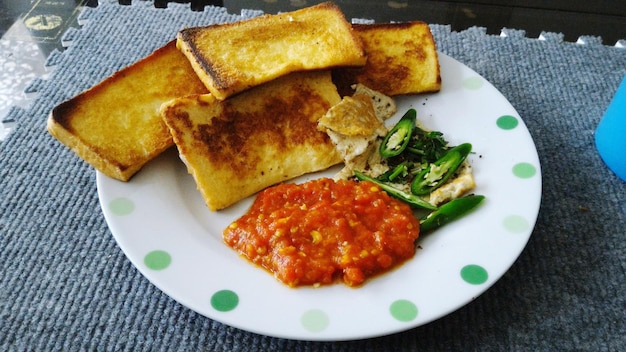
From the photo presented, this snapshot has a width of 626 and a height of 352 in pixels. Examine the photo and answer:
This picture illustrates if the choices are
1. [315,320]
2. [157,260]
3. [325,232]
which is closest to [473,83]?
[325,232]

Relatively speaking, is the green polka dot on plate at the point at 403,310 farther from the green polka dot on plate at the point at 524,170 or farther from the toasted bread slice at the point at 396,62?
the toasted bread slice at the point at 396,62

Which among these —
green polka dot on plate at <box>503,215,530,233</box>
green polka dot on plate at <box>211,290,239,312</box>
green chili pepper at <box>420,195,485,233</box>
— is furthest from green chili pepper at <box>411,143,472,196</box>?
green polka dot on plate at <box>211,290,239,312</box>

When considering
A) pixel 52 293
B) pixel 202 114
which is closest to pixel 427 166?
pixel 202 114

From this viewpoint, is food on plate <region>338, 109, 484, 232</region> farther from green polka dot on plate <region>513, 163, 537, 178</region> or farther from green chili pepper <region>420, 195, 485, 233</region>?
green polka dot on plate <region>513, 163, 537, 178</region>

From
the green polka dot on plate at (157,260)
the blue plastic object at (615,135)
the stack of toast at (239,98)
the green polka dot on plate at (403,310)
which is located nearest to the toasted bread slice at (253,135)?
the stack of toast at (239,98)

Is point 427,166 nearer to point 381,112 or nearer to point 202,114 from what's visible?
point 381,112

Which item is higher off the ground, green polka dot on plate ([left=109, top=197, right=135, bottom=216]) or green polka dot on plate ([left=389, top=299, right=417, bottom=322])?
green polka dot on plate ([left=389, top=299, right=417, bottom=322])
